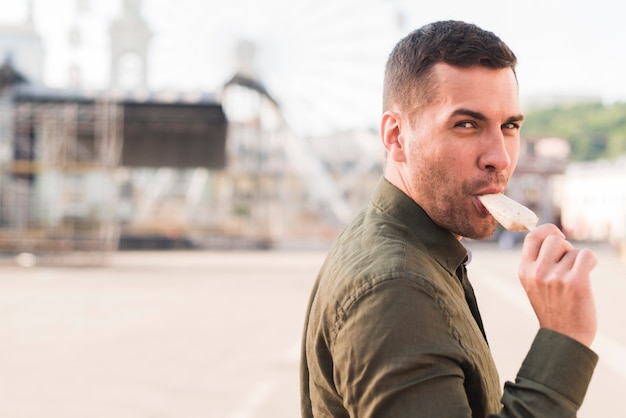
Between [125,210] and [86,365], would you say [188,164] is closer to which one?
[125,210]

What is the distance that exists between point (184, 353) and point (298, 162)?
1034 inches

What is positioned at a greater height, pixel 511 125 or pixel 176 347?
pixel 511 125

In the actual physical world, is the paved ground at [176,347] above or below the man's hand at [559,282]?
below

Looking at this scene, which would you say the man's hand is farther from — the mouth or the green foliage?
the green foliage

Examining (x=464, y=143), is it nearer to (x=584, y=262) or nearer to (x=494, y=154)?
(x=494, y=154)

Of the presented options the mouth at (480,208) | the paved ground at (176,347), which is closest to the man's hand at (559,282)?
the mouth at (480,208)

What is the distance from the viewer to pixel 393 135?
1.27 metres

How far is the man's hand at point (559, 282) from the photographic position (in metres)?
1.02

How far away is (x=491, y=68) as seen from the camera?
1.17 meters

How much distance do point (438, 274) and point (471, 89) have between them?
0.29 metres

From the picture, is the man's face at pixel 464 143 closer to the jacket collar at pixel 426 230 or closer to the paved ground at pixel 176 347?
the jacket collar at pixel 426 230

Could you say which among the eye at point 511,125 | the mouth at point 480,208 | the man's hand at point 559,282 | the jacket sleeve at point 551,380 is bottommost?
the jacket sleeve at point 551,380

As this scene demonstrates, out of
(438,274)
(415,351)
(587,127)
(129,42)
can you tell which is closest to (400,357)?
(415,351)

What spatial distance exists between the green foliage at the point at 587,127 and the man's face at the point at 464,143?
7354 centimetres
